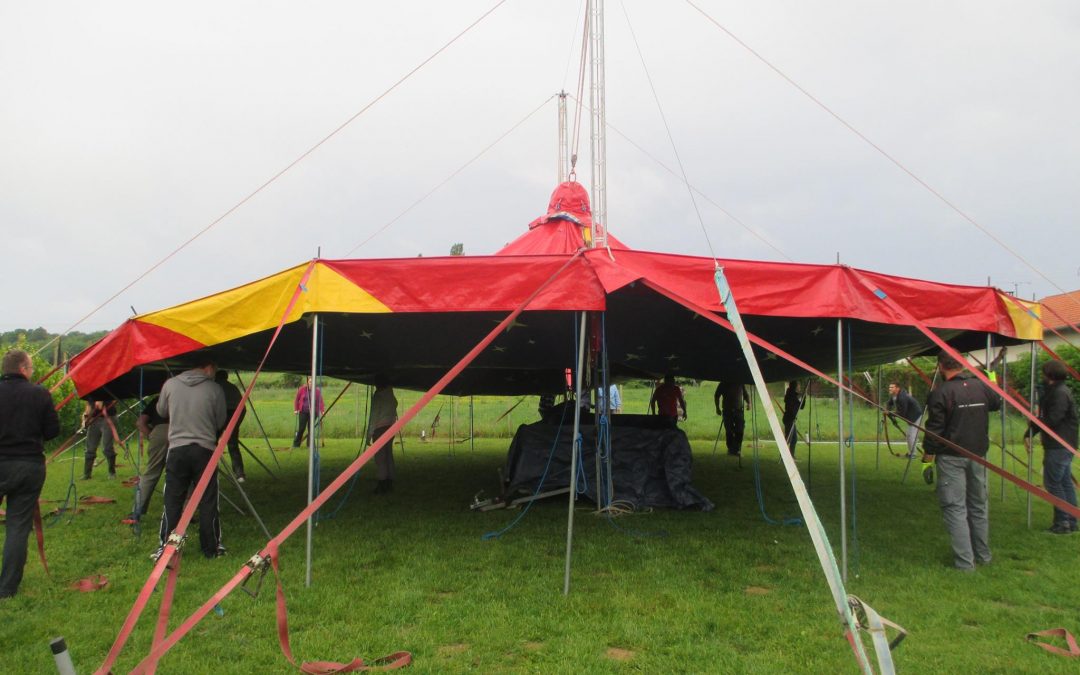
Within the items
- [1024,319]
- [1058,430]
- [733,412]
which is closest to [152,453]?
[1024,319]

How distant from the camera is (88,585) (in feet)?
16.4

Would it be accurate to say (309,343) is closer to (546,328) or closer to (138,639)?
(546,328)

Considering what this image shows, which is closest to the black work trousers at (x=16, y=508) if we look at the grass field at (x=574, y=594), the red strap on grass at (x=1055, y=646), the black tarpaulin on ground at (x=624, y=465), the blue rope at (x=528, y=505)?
the grass field at (x=574, y=594)

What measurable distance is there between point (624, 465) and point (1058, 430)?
4.29m

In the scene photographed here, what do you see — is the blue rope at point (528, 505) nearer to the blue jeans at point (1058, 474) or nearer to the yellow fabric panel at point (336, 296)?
the yellow fabric panel at point (336, 296)

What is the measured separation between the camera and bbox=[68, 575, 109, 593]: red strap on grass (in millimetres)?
4949

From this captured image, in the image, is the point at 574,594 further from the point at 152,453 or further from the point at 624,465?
the point at 152,453

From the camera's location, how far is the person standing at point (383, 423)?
29.7ft

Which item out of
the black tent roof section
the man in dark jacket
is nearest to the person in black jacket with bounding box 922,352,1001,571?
the black tent roof section

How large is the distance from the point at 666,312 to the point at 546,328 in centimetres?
139

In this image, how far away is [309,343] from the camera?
770 centimetres

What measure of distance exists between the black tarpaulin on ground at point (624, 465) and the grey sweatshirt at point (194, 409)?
3.53 metres

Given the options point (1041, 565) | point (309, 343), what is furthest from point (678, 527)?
point (309, 343)

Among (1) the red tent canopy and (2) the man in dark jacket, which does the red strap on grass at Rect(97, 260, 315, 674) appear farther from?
(2) the man in dark jacket
